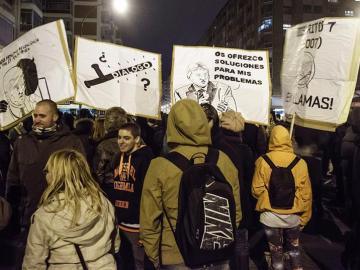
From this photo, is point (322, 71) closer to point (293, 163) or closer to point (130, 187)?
point (293, 163)

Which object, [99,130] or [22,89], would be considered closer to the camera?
[99,130]

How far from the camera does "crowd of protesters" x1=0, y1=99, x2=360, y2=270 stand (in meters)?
2.88

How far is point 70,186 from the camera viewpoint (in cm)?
291

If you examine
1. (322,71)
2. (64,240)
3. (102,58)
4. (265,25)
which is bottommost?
(64,240)

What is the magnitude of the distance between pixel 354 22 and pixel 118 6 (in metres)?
11.0

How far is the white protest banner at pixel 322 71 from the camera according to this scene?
559 cm

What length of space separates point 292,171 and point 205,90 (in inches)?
102

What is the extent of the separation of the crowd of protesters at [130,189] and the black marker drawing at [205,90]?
1.82ft

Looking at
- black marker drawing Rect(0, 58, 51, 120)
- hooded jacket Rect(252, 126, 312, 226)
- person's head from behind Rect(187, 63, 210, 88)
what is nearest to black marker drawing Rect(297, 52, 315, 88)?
person's head from behind Rect(187, 63, 210, 88)

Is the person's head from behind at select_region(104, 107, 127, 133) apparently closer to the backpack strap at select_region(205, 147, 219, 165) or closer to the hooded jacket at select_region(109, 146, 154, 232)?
the hooded jacket at select_region(109, 146, 154, 232)

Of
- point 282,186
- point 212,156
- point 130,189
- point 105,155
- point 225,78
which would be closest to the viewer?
point 212,156

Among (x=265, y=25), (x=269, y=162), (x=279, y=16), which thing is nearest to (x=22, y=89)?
(x=269, y=162)

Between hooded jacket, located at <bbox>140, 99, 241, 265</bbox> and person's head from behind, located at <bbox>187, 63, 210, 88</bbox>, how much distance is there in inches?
149

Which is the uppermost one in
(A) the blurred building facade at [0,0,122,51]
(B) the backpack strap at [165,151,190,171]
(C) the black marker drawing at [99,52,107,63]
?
(A) the blurred building facade at [0,0,122,51]
